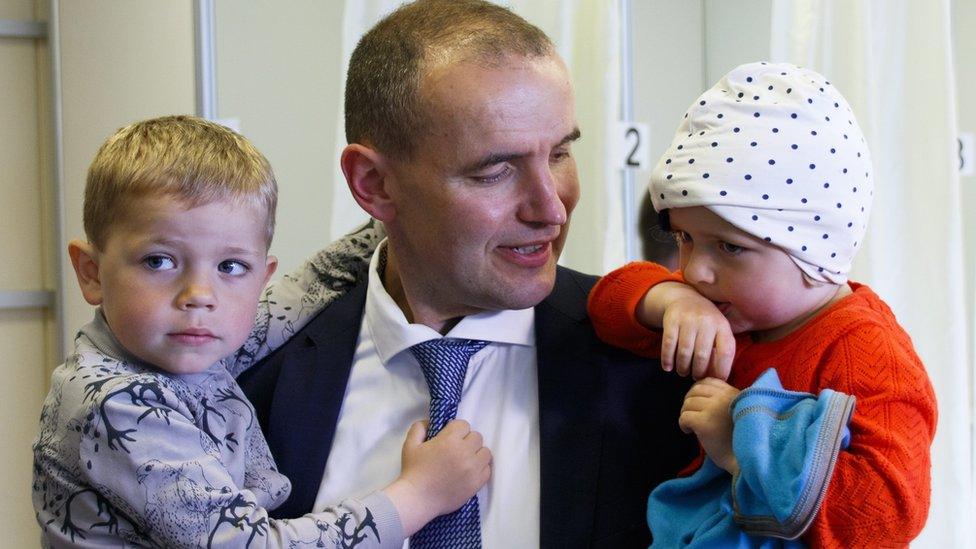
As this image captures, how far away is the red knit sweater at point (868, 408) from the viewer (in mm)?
1015

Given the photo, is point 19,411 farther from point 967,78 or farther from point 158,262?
point 967,78

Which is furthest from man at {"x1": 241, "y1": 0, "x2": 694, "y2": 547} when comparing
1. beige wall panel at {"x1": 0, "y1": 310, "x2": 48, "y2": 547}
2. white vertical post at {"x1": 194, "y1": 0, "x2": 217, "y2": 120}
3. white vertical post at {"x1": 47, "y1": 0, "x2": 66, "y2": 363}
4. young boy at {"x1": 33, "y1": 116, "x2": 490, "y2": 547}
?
beige wall panel at {"x1": 0, "y1": 310, "x2": 48, "y2": 547}

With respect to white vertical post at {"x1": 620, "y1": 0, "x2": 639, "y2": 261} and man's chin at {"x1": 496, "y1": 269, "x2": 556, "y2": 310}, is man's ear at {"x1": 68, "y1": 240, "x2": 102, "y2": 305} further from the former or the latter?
white vertical post at {"x1": 620, "y1": 0, "x2": 639, "y2": 261}

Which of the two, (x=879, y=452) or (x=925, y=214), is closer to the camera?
(x=879, y=452)

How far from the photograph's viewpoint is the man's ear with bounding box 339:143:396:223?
1469 millimetres

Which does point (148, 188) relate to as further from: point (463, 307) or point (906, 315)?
point (906, 315)

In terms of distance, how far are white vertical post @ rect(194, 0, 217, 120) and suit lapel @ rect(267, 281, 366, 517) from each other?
1.29m

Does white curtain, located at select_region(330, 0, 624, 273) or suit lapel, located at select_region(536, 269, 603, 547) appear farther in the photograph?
white curtain, located at select_region(330, 0, 624, 273)

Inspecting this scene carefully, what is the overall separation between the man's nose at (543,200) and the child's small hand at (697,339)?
0.65ft

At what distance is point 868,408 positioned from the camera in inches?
41.3

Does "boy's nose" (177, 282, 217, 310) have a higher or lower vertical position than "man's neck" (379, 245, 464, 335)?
higher

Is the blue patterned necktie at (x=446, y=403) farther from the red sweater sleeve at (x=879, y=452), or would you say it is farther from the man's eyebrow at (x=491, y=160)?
the red sweater sleeve at (x=879, y=452)

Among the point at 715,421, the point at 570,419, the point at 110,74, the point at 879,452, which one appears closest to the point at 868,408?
the point at 879,452

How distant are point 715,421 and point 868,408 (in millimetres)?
153
